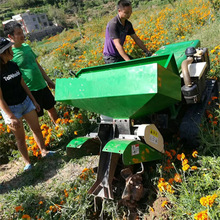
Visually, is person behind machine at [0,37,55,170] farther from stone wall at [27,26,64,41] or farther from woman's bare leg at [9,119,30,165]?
stone wall at [27,26,64,41]

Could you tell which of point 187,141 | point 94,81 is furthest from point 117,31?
point 187,141

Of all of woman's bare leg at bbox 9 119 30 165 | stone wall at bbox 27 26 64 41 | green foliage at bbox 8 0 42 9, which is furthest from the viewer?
green foliage at bbox 8 0 42 9

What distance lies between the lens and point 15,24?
3092 millimetres

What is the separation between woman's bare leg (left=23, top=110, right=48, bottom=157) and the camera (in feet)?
10.5

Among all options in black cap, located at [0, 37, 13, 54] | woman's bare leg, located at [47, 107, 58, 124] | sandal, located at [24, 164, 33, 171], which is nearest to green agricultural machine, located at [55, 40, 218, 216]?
black cap, located at [0, 37, 13, 54]

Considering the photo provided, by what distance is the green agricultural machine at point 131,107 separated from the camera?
5.85 ft

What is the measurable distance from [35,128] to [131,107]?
6.29 ft

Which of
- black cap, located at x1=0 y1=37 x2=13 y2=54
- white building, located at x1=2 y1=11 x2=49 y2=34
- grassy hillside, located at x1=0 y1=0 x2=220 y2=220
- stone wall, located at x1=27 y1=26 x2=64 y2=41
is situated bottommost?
stone wall, located at x1=27 y1=26 x2=64 y2=41

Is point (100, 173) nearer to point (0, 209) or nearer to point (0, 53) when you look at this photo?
point (0, 209)

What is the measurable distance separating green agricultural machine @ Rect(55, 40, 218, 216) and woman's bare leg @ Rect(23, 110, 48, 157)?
115cm

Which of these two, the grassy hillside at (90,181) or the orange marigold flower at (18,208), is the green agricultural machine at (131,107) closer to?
the grassy hillside at (90,181)

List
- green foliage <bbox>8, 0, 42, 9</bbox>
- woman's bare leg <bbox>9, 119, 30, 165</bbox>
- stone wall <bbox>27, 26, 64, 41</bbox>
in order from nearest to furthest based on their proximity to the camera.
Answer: woman's bare leg <bbox>9, 119, 30, 165</bbox>
stone wall <bbox>27, 26, 64, 41</bbox>
green foliage <bbox>8, 0, 42, 9</bbox>

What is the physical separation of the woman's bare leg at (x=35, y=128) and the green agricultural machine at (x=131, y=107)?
1.15 metres

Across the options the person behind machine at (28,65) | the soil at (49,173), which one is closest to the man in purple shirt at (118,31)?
the person behind machine at (28,65)
